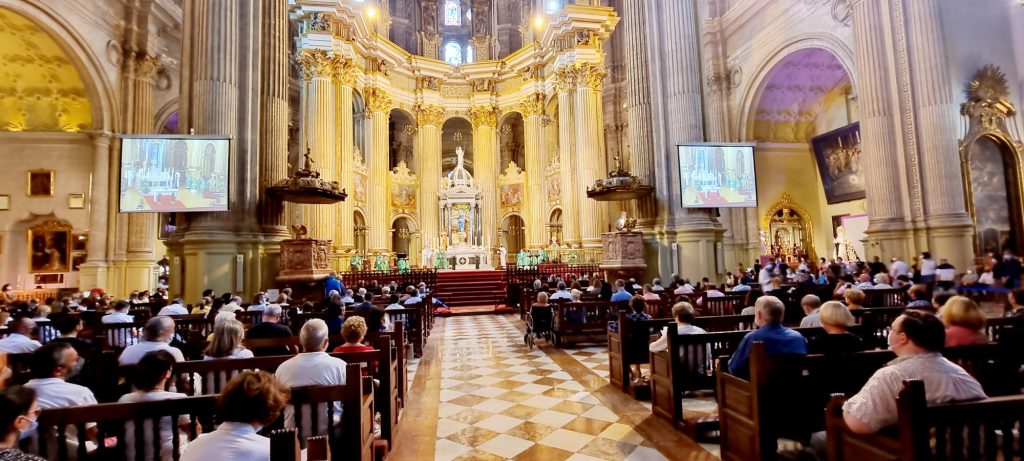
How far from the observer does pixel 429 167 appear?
79.7 ft

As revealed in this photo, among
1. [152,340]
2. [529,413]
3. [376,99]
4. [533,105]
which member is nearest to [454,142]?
[533,105]

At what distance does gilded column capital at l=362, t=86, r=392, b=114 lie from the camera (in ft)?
73.0

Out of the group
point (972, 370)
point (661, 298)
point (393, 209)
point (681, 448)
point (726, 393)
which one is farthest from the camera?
point (393, 209)

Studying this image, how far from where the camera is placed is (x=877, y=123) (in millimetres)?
10836

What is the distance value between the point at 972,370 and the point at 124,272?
721 inches

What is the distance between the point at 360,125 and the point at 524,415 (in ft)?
68.4

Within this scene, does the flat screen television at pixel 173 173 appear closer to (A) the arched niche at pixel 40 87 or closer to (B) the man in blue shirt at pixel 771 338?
(A) the arched niche at pixel 40 87

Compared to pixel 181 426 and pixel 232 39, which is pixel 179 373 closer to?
pixel 181 426

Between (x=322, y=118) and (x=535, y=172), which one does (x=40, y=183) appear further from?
(x=535, y=172)

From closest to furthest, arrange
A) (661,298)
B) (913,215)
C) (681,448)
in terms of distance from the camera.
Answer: (681,448) < (661,298) < (913,215)

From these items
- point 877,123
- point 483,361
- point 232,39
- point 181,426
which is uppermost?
point 232,39

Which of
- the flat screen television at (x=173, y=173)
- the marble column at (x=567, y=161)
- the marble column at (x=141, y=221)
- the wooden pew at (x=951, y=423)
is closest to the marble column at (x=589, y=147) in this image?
the marble column at (x=567, y=161)

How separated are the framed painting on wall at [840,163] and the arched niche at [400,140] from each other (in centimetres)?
1806

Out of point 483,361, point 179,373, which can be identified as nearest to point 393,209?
point 483,361
